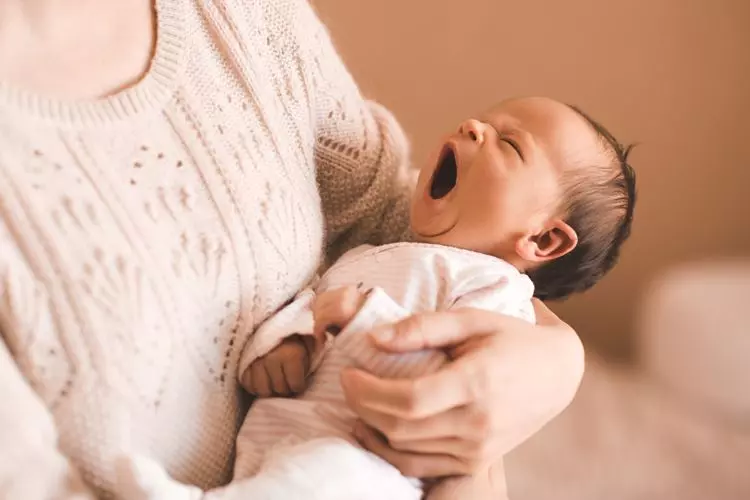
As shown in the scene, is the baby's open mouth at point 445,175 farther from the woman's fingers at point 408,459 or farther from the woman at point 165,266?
the woman's fingers at point 408,459

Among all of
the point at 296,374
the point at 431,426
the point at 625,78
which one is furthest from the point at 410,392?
the point at 625,78

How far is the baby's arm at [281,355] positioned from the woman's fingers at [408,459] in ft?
0.30

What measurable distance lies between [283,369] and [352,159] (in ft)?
1.09

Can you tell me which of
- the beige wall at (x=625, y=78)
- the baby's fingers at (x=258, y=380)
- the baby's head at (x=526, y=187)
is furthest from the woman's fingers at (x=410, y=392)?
the beige wall at (x=625, y=78)

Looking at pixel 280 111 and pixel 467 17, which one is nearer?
pixel 280 111

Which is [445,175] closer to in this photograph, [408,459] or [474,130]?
[474,130]

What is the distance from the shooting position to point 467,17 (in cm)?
193

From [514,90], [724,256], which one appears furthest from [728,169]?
[514,90]

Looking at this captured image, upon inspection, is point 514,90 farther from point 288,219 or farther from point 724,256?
point 288,219

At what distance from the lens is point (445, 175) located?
0.99m

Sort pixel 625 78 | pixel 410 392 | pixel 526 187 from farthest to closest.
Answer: pixel 625 78, pixel 526 187, pixel 410 392

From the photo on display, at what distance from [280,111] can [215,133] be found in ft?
0.35

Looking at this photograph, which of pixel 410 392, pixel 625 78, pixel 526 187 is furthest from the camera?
pixel 625 78

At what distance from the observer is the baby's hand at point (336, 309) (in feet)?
2.32
